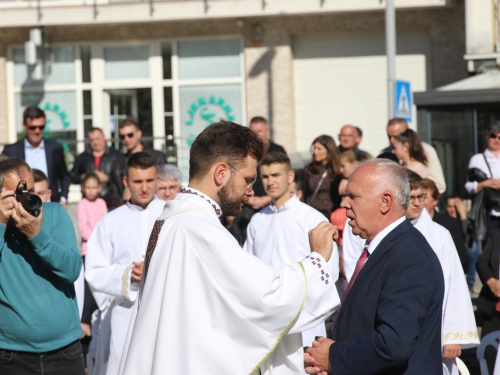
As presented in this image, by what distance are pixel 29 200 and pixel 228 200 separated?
1211 millimetres

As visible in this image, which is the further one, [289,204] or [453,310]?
[289,204]

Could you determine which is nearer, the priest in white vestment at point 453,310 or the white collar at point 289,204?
the priest in white vestment at point 453,310

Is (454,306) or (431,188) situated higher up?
(431,188)

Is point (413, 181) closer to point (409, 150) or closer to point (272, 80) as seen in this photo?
point (409, 150)

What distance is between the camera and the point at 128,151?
10.3 metres

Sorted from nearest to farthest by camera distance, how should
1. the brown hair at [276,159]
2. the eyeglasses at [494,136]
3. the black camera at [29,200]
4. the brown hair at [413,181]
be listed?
the black camera at [29,200], the brown hair at [413,181], the brown hair at [276,159], the eyeglasses at [494,136]

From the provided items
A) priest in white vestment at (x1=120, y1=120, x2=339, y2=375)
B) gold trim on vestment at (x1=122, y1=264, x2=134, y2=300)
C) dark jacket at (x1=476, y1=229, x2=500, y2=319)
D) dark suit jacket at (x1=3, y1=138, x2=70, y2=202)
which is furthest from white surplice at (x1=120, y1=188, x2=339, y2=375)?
dark suit jacket at (x1=3, y1=138, x2=70, y2=202)

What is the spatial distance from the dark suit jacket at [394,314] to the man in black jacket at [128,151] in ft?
18.6

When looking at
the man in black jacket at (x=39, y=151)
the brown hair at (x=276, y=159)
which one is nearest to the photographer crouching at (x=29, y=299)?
the brown hair at (x=276, y=159)

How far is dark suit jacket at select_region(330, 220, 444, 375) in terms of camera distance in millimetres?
3754

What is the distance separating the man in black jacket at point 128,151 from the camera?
10.1 metres

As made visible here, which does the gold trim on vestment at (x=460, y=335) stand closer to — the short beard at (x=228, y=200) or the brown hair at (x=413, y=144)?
the short beard at (x=228, y=200)

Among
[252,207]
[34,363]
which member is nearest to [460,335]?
[34,363]

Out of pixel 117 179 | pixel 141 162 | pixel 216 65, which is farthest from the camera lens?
pixel 216 65
